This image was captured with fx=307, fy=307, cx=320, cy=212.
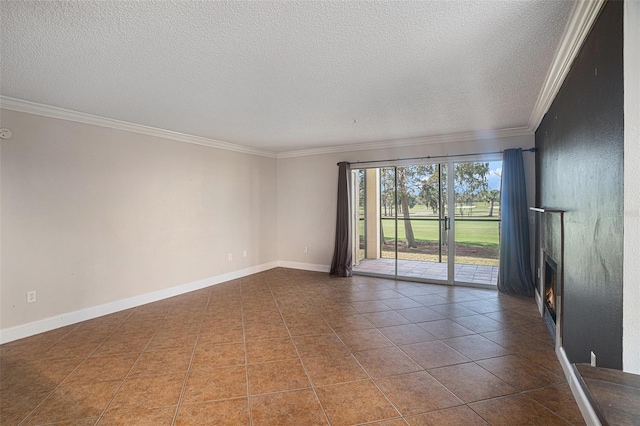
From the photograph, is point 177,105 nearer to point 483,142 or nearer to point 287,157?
point 287,157

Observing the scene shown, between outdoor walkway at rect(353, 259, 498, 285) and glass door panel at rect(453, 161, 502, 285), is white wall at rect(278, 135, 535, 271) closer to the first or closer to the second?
outdoor walkway at rect(353, 259, 498, 285)

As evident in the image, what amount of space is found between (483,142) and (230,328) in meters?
4.66

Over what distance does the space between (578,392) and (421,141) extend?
411cm

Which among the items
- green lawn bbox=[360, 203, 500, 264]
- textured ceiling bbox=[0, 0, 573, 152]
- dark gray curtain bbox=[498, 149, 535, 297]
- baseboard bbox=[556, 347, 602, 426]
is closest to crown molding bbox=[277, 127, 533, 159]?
dark gray curtain bbox=[498, 149, 535, 297]

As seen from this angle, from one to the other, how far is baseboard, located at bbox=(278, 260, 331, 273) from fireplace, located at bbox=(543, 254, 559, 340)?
3.68m

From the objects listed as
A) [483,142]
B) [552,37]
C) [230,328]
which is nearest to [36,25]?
[230,328]

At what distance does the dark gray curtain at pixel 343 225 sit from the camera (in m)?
5.96

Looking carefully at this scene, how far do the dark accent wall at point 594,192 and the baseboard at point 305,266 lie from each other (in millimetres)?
4300

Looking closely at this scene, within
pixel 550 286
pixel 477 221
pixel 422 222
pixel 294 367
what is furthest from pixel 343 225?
pixel 294 367

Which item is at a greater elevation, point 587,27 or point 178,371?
point 587,27

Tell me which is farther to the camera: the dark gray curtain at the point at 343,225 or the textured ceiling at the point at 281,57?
the dark gray curtain at the point at 343,225

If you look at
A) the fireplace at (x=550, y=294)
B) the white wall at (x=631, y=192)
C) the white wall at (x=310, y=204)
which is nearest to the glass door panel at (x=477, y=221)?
the white wall at (x=310, y=204)

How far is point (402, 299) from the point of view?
454 centimetres

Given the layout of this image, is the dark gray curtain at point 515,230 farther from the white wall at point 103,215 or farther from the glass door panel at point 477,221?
the white wall at point 103,215
